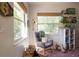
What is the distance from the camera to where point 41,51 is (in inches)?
54.2

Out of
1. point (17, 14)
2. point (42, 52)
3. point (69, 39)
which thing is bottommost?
point (42, 52)

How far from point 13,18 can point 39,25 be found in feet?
0.90

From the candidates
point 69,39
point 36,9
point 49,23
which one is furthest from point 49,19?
point 69,39

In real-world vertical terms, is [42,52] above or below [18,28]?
below

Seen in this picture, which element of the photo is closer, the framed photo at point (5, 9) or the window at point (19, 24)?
the framed photo at point (5, 9)

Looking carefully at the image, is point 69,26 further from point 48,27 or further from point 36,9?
point 36,9

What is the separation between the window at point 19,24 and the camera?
4.49 feet

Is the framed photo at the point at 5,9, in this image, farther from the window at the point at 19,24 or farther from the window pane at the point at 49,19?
the window pane at the point at 49,19

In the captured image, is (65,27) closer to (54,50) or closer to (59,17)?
(59,17)

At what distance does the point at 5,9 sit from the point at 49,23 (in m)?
0.46

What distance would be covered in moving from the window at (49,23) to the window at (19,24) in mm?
155

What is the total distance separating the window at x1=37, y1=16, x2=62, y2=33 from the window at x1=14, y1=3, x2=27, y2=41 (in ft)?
0.51

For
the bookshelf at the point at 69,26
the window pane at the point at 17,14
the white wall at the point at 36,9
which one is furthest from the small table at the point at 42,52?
the window pane at the point at 17,14

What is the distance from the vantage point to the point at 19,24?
4.56 feet
